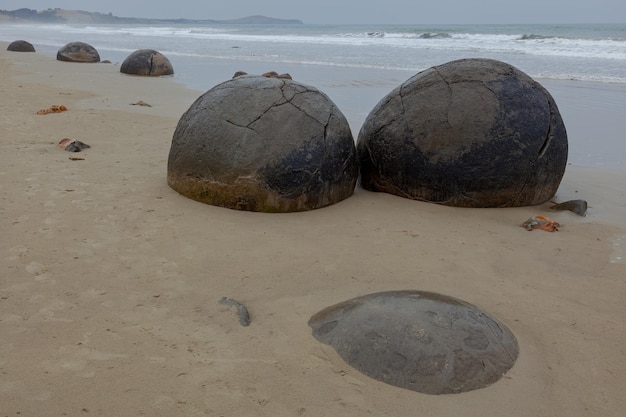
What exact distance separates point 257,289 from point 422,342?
111 centimetres

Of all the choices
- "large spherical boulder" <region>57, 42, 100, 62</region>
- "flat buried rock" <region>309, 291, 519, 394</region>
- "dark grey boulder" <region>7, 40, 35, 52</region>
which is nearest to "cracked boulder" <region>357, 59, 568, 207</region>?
"flat buried rock" <region>309, 291, 519, 394</region>

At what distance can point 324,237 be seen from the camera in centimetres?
411

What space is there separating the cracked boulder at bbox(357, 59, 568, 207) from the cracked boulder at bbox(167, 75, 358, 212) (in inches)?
18.7

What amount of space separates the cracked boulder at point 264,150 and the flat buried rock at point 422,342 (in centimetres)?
180

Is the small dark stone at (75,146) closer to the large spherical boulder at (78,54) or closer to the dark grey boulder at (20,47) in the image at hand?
the large spherical boulder at (78,54)

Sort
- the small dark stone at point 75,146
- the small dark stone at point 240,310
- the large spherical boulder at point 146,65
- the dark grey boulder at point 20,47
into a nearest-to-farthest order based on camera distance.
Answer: the small dark stone at point 240,310 → the small dark stone at point 75,146 → the large spherical boulder at point 146,65 → the dark grey boulder at point 20,47

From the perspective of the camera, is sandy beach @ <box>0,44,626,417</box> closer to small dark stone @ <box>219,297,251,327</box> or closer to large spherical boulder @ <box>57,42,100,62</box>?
small dark stone @ <box>219,297,251,327</box>

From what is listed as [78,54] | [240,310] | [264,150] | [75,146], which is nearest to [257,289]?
[240,310]

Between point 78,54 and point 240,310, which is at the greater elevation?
point 240,310

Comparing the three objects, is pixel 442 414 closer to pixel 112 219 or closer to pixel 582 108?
pixel 112 219

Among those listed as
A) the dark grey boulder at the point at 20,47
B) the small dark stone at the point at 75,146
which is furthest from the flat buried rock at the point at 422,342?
the dark grey boulder at the point at 20,47

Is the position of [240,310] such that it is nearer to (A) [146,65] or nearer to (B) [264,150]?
(B) [264,150]

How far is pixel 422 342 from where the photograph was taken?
2.49 m

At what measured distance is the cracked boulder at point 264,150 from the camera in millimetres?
4441
